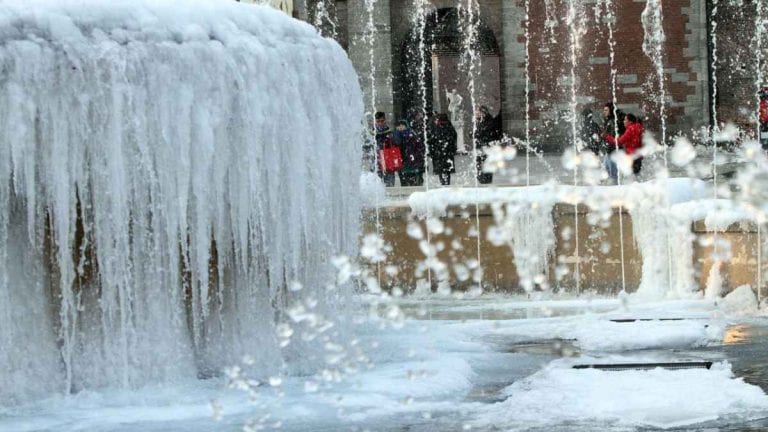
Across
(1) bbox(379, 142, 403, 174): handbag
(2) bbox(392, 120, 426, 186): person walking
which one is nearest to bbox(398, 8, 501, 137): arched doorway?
(2) bbox(392, 120, 426, 186): person walking

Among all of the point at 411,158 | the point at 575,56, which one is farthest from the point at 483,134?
the point at 575,56

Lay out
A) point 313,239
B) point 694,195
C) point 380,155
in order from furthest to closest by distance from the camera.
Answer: point 380,155, point 694,195, point 313,239

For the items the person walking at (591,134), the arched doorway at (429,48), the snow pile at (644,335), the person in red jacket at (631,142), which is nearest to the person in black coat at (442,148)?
the person in red jacket at (631,142)

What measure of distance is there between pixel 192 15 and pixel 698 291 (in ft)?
17.5

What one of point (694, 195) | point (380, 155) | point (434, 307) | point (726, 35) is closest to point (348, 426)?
point (434, 307)

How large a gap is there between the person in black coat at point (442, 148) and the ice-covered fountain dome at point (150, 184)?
1203 cm

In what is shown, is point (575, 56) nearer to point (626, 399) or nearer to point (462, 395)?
point (462, 395)

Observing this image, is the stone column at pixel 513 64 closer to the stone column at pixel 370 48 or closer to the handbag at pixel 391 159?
the stone column at pixel 370 48

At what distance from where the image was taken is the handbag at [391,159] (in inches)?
727

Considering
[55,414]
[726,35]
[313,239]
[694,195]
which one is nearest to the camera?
[55,414]

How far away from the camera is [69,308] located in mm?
6348

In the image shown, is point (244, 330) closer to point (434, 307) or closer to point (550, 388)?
point (550, 388)

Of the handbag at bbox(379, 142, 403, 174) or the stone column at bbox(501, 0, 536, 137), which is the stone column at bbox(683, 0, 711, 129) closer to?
the stone column at bbox(501, 0, 536, 137)

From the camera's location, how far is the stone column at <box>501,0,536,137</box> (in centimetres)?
2891
